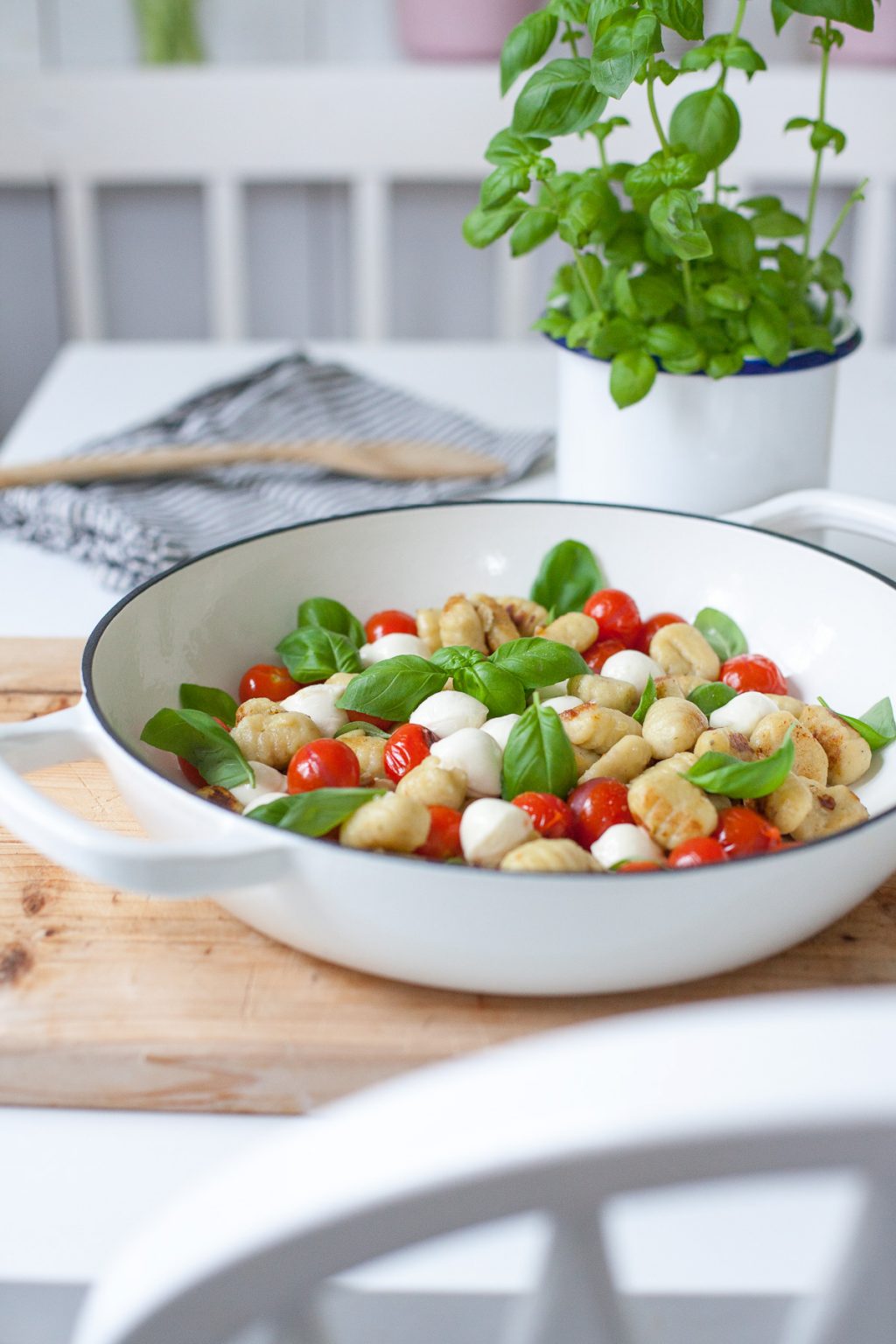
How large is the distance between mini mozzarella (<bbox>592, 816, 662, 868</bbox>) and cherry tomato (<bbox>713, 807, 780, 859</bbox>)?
3 cm

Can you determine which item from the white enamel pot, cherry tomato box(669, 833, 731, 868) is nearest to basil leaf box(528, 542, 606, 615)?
the white enamel pot

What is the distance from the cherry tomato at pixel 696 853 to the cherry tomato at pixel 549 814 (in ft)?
0.16

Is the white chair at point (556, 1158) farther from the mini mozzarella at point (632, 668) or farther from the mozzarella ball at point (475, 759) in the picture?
the mini mozzarella at point (632, 668)

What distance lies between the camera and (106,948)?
23.2 inches

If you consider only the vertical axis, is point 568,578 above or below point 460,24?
below

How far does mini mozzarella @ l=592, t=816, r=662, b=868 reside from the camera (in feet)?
1.82

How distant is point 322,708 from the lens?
2.28 feet

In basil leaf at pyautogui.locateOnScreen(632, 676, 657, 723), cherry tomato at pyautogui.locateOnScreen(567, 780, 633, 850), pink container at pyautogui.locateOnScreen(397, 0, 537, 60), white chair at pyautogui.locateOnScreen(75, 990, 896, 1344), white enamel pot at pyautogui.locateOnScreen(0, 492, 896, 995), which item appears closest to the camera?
white chair at pyautogui.locateOnScreen(75, 990, 896, 1344)

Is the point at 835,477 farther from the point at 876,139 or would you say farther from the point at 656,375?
the point at 876,139

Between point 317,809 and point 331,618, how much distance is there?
11.4 inches

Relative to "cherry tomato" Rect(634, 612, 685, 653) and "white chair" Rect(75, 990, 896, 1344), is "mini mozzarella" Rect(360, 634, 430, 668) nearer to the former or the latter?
"cherry tomato" Rect(634, 612, 685, 653)

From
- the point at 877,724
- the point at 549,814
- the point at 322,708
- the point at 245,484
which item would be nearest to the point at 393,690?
the point at 322,708

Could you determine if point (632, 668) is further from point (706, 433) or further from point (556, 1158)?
point (556, 1158)

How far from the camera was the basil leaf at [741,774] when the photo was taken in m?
0.57
